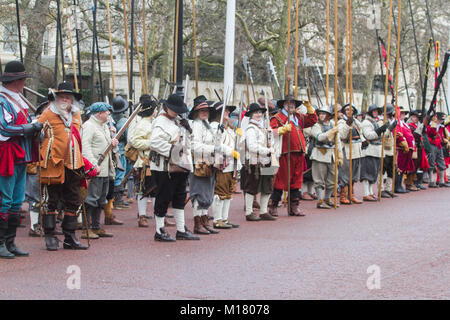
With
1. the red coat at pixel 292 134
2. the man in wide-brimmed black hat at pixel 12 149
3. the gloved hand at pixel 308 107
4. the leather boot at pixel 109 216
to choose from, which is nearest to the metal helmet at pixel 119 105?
the leather boot at pixel 109 216

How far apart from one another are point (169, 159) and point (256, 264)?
223 centimetres

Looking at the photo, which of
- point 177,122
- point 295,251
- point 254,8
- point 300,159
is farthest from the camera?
point 254,8

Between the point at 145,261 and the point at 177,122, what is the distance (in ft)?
7.64

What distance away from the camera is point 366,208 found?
1481 centimetres

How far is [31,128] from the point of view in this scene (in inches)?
346

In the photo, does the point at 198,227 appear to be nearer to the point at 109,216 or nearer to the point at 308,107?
the point at 109,216

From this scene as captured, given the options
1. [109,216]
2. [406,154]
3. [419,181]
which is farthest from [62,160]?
[419,181]

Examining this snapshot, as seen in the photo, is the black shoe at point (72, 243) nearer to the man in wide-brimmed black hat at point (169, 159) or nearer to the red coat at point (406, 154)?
the man in wide-brimmed black hat at point (169, 159)

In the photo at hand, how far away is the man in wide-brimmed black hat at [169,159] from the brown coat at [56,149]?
1.11 metres

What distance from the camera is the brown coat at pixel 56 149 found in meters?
9.27

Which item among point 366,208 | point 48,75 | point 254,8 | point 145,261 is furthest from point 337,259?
point 48,75

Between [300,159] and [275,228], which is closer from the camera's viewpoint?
[275,228]
